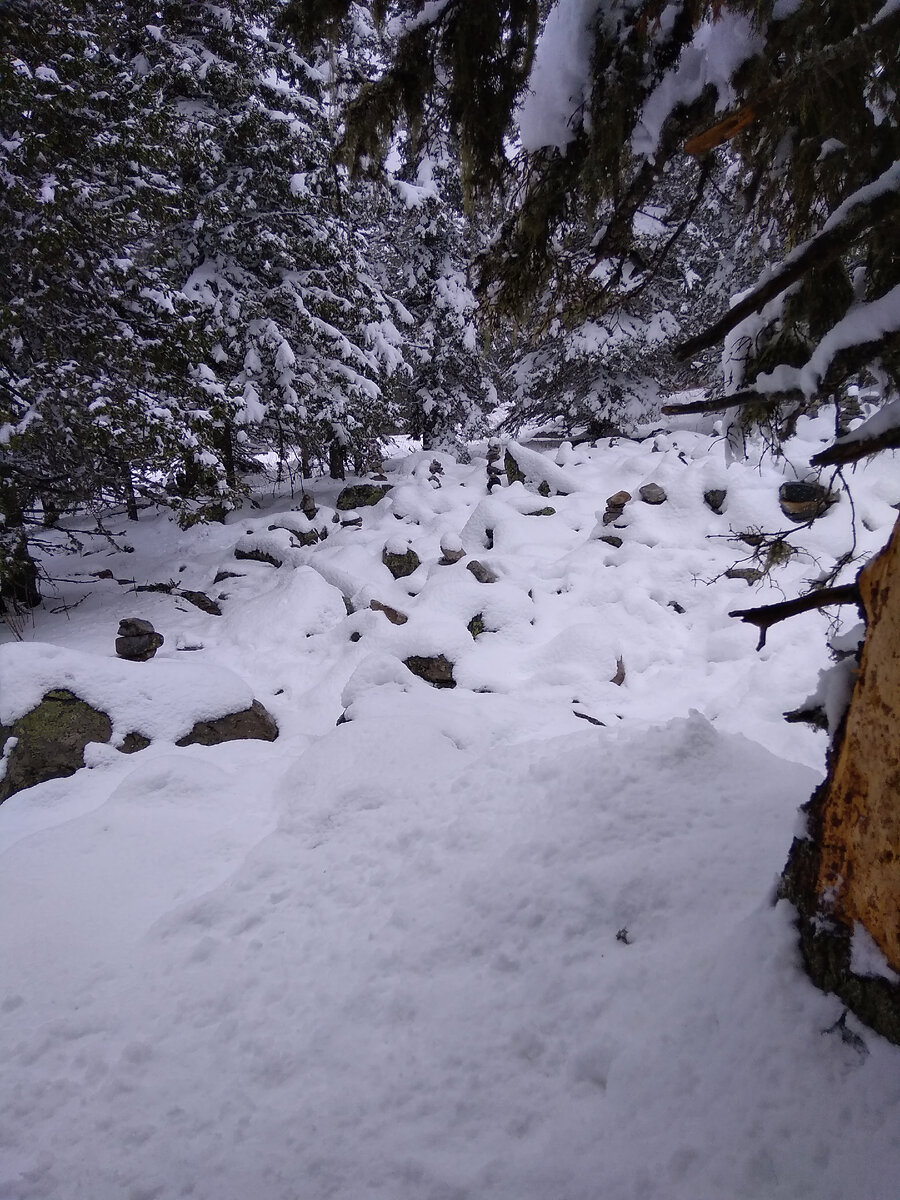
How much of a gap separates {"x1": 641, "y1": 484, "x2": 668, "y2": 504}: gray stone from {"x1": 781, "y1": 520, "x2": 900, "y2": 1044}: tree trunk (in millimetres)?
8537

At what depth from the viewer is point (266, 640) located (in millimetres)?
8133

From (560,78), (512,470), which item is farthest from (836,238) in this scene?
(512,470)

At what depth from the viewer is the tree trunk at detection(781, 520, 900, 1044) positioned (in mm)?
1807

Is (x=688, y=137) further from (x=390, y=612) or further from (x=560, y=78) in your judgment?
(x=390, y=612)

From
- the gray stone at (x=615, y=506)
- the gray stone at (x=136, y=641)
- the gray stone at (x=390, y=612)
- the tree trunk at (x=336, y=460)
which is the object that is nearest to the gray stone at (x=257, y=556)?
the gray stone at (x=390, y=612)

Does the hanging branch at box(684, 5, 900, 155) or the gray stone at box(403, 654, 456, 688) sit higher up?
the hanging branch at box(684, 5, 900, 155)

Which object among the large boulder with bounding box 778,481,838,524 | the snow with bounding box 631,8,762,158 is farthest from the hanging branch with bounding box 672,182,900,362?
the large boulder with bounding box 778,481,838,524

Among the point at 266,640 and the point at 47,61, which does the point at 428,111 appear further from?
the point at 47,61

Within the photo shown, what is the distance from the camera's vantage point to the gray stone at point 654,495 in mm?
10102

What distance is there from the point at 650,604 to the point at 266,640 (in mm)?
5393

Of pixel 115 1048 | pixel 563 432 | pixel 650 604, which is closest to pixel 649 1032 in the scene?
pixel 115 1048

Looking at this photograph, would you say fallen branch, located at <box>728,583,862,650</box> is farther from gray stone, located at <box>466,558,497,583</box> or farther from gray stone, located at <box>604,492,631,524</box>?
gray stone, located at <box>604,492,631,524</box>

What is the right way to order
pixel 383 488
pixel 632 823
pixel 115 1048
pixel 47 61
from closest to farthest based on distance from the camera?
pixel 115 1048, pixel 632 823, pixel 47 61, pixel 383 488

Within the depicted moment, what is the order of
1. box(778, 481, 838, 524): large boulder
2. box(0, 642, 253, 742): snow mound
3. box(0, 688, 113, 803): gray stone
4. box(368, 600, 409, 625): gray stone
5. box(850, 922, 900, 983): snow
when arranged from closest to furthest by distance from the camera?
box(850, 922, 900, 983): snow → box(0, 688, 113, 803): gray stone → box(0, 642, 253, 742): snow mound → box(368, 600, 409, 625): gray stone → box(778, 481, 838, 524): large boulder
